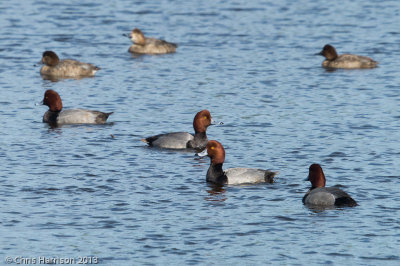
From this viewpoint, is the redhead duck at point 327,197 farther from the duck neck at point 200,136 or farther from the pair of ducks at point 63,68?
the pair of ducks at point 63,68

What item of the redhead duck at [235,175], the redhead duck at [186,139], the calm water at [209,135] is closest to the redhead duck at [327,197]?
the calm water at [209,135]

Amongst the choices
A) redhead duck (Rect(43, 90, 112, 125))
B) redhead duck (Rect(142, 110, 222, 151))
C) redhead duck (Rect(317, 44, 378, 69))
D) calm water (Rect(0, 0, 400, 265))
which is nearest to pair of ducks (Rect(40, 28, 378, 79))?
redhead duck (Rect(317, 44, 378, 69))

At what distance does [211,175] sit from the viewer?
66.1 ft

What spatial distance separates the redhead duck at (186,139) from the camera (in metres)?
23.5

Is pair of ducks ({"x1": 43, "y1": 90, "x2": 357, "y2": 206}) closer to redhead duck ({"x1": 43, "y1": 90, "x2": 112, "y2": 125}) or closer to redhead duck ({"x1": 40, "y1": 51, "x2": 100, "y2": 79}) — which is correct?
redhead duck ({"x1": 43, "y1": 90, "x2": 112, "y2": 125})

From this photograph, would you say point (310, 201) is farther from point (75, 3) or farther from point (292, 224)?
point (75, 3)

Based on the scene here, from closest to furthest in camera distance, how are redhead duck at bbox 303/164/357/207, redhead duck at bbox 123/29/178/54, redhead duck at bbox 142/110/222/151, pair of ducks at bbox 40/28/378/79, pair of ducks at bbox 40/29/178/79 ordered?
1. redhead duck at bbox 303/164/357/207
2. redhead duck at bbox 142/110/222/151
3. pair of ducks at bbox 40/29/178/79
4. pair of ducks at bbox 40/28/378/79
5. redhead duck at bbox 123/29/178/54

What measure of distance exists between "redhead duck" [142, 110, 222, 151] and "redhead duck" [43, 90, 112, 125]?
306cm

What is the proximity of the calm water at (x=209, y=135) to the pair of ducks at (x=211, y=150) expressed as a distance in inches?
10.0

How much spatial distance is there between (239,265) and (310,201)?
3606 mm

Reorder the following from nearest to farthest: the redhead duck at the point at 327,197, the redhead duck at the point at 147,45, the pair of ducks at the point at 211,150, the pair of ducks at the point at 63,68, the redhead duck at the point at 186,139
Result: the redhead duck at the point at 327,197
the pair of ducks at the point at 211,150
the redhead duck at the point at 186,139
the pair of ducks at the point at 63,68
the redhead duck at the point at 147,45

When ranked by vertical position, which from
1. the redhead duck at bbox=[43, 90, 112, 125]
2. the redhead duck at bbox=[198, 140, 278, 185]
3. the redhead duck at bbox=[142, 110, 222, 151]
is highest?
A: the redhead duck at bbox=[43, 90, 112, 125]

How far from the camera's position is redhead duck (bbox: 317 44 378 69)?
34.8 metres

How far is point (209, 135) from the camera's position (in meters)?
25.4
